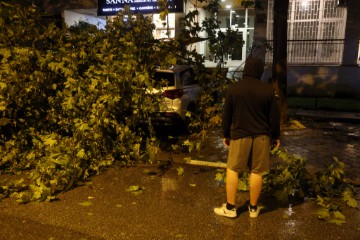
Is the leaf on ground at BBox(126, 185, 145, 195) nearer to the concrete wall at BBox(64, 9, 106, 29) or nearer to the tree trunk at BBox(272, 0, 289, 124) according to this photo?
the tree trunk at BBox(272, 0, 289, 124)

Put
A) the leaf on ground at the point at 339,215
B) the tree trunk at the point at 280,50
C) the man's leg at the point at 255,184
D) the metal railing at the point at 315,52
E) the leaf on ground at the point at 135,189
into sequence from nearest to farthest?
1. the man's leg at the point at 255,184
2. the leaf on ground at the point at 339,215
3. the leaf on ground at the point at 135,189
4. the tree trunk at the point at 280,50
5. the metal railing at the point at 315,52

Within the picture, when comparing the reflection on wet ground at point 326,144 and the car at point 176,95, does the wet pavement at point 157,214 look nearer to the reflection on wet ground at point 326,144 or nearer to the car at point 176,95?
the reflection on wet ground at point 326,144

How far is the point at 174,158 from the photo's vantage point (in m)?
6.70

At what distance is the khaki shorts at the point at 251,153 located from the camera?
4.06m

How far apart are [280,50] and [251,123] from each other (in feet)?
19.0

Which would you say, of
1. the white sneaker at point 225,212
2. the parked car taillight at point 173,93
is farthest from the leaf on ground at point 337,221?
the parked car taillight at point 173,93

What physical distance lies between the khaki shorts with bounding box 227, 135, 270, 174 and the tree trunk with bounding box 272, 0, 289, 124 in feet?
18.3

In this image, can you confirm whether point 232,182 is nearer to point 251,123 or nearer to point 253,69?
point 251,123

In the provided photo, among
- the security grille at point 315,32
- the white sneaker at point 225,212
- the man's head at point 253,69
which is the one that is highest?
the security grille at point 315,32

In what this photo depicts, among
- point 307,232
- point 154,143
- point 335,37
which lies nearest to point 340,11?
point 335,37

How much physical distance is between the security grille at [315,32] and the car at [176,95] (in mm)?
7585

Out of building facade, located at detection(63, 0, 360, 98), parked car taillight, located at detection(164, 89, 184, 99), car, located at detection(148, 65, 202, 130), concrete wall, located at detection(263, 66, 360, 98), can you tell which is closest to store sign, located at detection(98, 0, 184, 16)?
building facade, located at detection(63, 0, 360, 98)

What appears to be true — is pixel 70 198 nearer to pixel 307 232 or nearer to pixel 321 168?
pixel 307 232

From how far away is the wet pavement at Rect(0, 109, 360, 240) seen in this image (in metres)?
3.95
